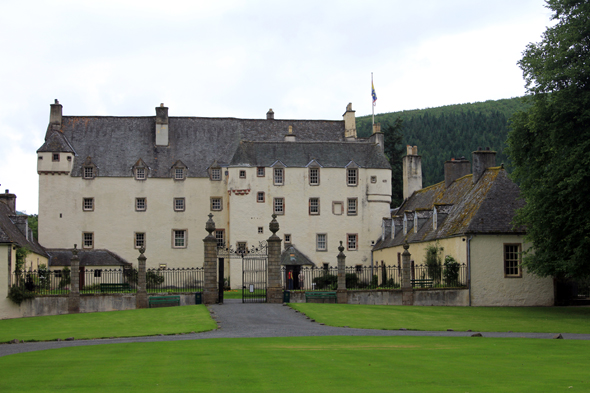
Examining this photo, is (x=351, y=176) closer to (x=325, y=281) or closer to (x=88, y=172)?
(x=325, y=281)

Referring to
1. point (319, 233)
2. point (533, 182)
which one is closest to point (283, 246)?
point (319, 233)

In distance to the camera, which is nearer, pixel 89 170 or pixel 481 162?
Result: pixel 481 162

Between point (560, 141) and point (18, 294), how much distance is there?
27.4m

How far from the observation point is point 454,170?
156 feet

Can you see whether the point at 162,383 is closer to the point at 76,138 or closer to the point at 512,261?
the point at 512,261

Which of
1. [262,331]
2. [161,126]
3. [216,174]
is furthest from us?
[161,126]

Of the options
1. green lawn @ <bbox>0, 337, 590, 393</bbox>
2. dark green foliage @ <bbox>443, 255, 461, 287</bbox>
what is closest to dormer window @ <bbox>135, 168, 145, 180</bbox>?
dark green foliage @ <bbox>443, 255, 461, 287</bbox>

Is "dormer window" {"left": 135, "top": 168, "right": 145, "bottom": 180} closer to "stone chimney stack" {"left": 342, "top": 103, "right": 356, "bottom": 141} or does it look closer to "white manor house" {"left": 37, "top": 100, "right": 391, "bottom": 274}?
"white manor house" {"left": 37, "top": 100, "right": 391, "bottom": 274}

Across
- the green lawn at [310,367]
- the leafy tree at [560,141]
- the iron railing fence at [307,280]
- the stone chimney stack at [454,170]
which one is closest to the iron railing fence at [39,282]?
the iron railing fence at [307,280]

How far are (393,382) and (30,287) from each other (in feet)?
98.3

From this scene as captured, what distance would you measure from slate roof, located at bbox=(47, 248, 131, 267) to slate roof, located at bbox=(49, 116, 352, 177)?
711 cm

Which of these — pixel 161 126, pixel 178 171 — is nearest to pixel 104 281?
pixel 178 171

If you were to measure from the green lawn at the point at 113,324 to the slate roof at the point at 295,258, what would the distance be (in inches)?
828

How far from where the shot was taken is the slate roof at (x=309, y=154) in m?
57.8
